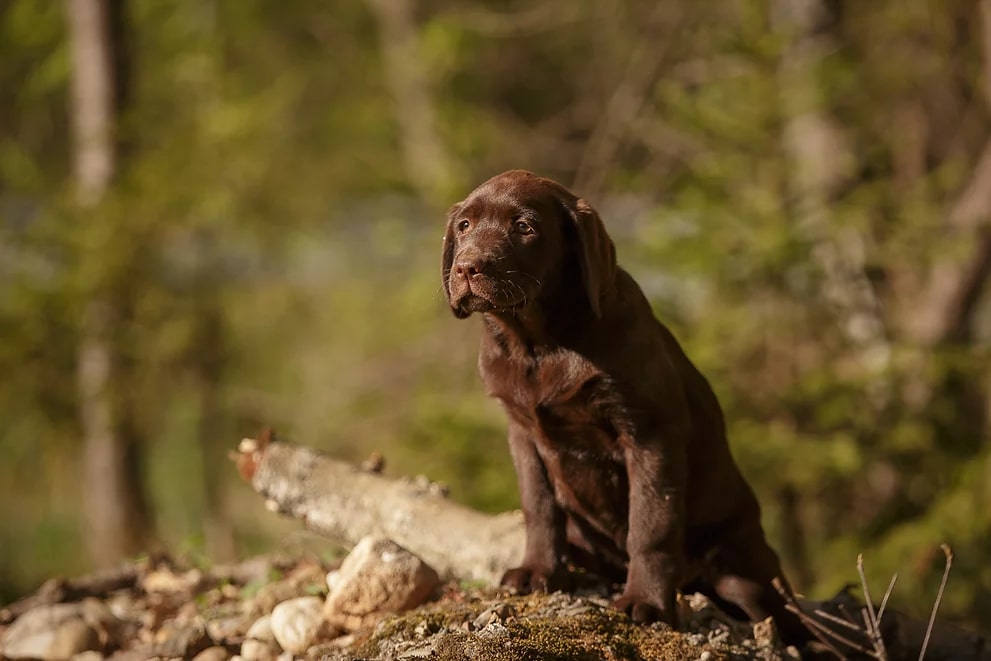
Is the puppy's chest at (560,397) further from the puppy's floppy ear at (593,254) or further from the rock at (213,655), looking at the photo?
the rock at (213,655)

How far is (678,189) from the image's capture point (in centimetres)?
880

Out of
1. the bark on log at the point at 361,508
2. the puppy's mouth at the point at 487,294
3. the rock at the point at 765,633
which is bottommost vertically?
the rock at the point at 765,633

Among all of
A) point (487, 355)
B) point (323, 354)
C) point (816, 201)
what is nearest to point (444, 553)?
point (487, 355)

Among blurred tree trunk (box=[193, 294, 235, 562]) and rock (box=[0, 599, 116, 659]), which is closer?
rock (box=[0, 599, 116, 659])

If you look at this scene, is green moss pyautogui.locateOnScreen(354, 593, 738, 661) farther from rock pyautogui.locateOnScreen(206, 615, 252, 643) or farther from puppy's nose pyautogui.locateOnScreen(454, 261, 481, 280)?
puppy's nose pyautogui.locateOnScreen(454, 261, 481, 280)

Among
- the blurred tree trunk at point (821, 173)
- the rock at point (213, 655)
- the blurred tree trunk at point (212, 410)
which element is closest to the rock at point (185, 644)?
the rock at point (213, 655)

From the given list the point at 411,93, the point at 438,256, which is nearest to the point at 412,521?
the point at 438,256

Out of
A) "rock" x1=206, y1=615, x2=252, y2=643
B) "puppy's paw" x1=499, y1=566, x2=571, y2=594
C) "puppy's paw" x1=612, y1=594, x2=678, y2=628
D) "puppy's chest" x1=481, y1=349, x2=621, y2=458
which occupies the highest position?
"puppy's chest" x1=481, y1=349, x2=621, y2=458

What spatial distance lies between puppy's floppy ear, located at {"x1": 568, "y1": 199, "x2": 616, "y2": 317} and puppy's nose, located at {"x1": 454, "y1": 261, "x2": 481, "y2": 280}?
0.35 m

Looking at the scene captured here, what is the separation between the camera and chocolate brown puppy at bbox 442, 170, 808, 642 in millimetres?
3203

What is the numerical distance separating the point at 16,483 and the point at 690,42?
28.2ft

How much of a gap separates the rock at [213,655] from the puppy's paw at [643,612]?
1362 millimetres

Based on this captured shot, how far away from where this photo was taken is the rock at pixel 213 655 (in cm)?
366

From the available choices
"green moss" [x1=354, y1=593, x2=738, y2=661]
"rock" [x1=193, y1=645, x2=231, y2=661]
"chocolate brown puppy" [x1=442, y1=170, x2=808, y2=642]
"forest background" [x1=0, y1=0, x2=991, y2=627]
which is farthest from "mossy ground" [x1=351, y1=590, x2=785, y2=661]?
"forest background" [x1=0, y1=0, x2=991, y2=627]
